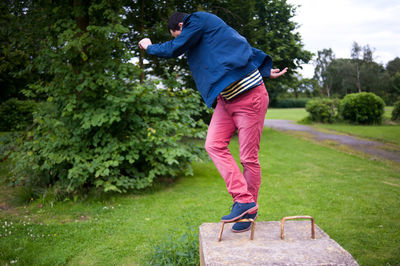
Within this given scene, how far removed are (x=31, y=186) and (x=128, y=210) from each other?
2.05 meters

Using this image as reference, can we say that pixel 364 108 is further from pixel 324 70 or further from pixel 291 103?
pixel 291 103

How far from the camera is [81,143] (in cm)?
568

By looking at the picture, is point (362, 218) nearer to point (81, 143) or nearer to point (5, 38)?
point (81, 143)

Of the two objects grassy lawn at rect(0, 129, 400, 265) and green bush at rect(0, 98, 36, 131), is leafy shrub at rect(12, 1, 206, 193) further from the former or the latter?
green bush at rect(0, 98, 36, 131)

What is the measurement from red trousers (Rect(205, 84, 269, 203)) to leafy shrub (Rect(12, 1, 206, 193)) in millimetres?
2877

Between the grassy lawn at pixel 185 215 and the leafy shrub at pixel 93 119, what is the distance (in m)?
0.55

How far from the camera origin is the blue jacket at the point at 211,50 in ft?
8.43

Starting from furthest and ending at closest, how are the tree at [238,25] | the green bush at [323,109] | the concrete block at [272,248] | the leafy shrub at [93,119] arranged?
1. the green bush at [323,109]
2. the tree at [238,25]
3. the leafy shrub at [93,119]
4. the concrete block at [272,248]

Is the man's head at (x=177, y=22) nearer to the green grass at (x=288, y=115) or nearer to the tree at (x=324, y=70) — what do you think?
the green grass at (x=288, y=115)

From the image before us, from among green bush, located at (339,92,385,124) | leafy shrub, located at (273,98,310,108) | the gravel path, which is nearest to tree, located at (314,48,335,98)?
leafy shrub, located at (273,98,310,108)

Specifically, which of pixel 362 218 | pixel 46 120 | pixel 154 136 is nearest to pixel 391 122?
pixel 362 218

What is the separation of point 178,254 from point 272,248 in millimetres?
1246

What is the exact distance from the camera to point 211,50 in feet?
8.60

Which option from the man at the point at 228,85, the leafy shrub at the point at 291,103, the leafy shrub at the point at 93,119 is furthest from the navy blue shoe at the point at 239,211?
the leafy shrub at the point at 291,103
